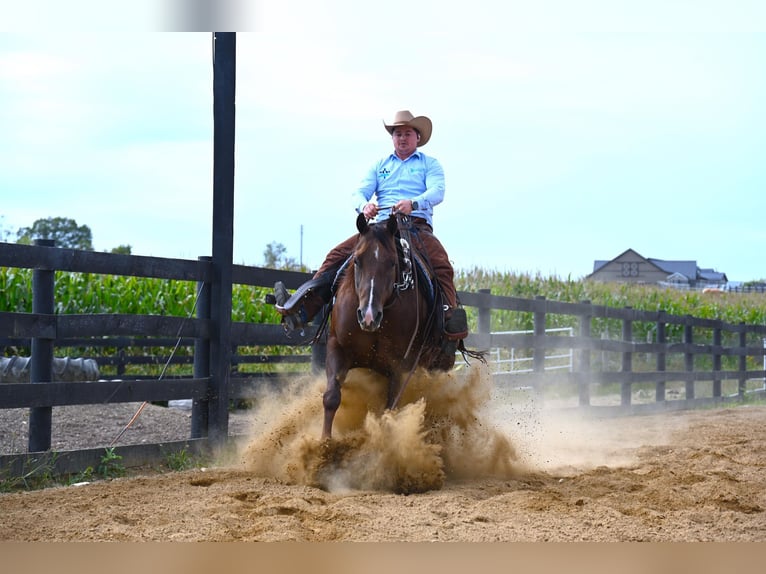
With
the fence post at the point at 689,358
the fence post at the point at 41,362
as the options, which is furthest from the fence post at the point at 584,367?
the fence post at the point at 41,362

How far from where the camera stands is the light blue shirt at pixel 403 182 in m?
6.27

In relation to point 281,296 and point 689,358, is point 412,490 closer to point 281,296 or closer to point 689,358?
point 281,296

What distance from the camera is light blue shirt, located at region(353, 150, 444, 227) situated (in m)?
6.27

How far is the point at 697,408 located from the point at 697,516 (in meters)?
11.6

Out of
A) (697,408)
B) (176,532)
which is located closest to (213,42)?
(176,532)

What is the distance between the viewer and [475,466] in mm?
5824

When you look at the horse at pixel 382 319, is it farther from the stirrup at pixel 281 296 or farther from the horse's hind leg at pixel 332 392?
the stirrup at pixel 281 296

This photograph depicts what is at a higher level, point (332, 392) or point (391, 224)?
point (391, 224)

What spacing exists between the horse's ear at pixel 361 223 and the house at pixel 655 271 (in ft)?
167

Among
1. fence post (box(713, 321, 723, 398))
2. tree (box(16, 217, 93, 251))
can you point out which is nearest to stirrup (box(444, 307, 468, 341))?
fence post (box(713, 321, 723, 398))

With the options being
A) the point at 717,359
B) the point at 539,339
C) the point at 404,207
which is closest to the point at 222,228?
the point at 404,207

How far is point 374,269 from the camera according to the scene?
5254 millimetres

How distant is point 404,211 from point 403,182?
0.51 meters

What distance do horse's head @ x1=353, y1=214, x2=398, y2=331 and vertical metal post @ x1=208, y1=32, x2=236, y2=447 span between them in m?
1.78
